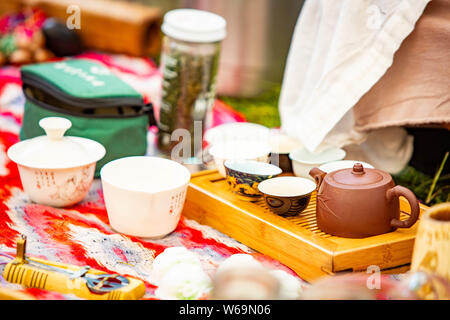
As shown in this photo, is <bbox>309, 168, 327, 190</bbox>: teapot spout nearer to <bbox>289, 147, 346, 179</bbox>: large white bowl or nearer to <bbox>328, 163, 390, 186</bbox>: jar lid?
<bbox>328, 163, 390, 186</bbox>: jar lid

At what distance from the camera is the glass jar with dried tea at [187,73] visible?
1.77m

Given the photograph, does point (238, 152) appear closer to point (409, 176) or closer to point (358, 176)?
point (358, 176)

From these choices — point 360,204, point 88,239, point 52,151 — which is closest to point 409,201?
point 360,204

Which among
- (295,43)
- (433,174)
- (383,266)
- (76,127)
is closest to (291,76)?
(295,43)

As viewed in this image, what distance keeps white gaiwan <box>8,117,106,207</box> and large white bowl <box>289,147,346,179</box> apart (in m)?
0.43

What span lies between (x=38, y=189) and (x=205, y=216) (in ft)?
1.14

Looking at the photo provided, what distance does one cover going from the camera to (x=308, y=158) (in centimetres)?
153

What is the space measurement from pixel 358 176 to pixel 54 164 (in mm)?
602

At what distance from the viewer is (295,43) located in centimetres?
174

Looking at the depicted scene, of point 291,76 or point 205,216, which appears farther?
point 291,76

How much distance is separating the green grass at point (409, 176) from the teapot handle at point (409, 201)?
456mm

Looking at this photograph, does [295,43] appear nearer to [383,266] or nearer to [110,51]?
[383,266]

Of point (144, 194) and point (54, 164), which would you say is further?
point (54, 164)

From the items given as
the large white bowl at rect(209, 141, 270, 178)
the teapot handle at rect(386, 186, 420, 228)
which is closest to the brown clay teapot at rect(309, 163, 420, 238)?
the teapot handle at rect(386, 186, 420, 228)
